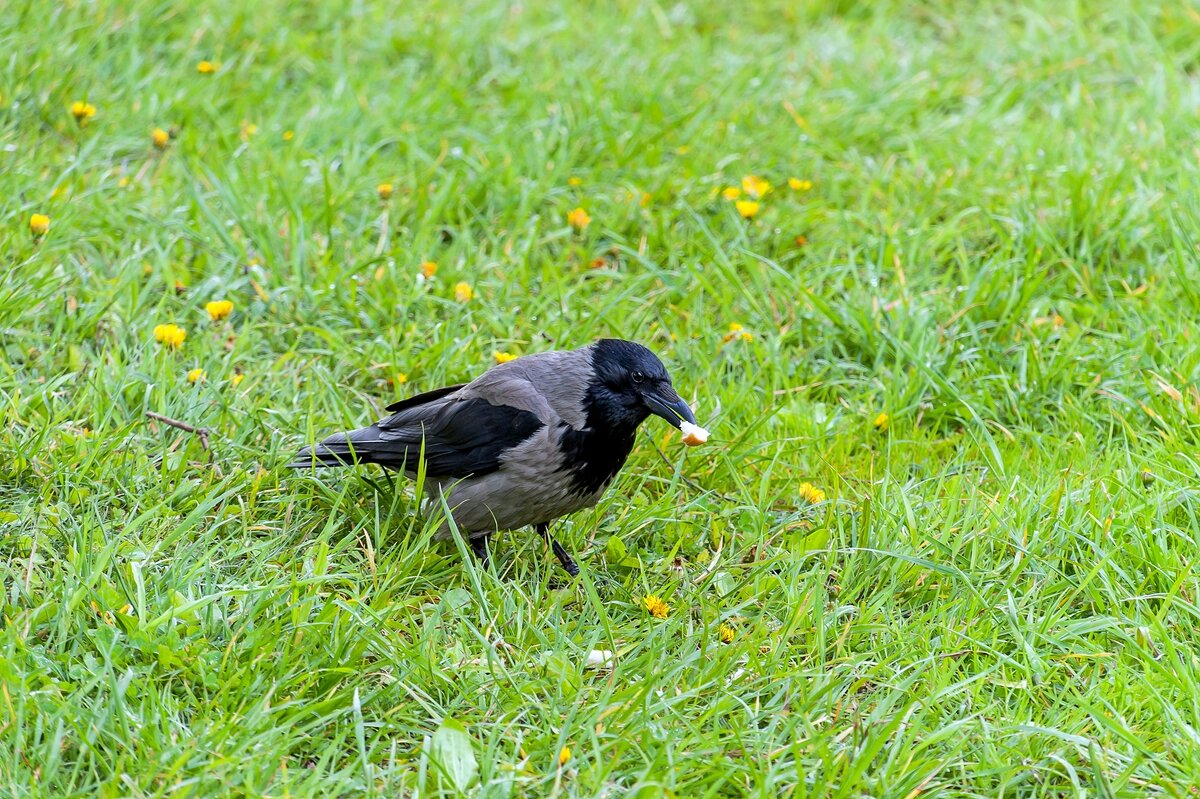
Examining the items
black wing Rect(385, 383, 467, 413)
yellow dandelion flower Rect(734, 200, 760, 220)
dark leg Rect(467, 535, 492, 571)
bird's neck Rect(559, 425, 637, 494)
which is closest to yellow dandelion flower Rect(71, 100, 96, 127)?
black wing Rect(385, 383, 467, 413)

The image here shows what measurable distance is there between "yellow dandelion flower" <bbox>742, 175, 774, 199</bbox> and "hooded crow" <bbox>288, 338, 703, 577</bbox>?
183 cm

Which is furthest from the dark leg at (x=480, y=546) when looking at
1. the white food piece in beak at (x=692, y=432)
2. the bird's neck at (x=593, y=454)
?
the white food piece in beak at (x=692, y=432)

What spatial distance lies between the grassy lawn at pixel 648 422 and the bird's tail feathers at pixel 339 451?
0.08 m

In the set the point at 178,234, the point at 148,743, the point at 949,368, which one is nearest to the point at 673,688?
the point at 148,743

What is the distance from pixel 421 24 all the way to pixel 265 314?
99.3 inches

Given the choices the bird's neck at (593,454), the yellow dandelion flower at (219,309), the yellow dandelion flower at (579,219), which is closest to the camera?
the bird's neck at (593,454)

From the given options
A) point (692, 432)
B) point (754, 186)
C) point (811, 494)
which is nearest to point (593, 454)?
point (692, 432)

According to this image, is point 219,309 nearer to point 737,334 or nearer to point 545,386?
point 545,386

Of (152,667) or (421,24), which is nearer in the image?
(152,667)

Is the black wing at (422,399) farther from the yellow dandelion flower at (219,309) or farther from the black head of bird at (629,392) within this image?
the yellow dandelion flower at (219,309)

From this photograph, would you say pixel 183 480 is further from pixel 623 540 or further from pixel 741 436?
pixel 741 436

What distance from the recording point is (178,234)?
515 cm

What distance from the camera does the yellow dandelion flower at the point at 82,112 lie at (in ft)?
18.3

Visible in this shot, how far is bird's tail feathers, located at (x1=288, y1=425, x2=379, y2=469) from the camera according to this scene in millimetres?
3883
